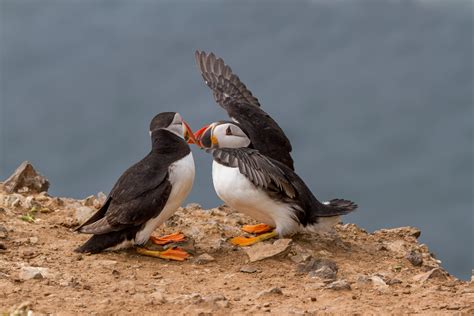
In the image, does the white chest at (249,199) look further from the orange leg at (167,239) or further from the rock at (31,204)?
the rock at (31,204)

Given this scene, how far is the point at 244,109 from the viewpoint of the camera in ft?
38.5

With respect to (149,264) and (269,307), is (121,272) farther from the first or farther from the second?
(269,307)

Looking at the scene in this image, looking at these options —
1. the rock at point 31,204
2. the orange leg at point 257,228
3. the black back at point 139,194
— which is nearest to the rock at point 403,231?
the orange leg at point 257,228

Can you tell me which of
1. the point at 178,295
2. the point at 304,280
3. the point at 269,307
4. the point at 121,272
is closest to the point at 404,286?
the point at 304,280

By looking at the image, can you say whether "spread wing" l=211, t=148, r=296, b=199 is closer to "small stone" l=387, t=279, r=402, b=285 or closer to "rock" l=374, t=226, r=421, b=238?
"small stone" l=387, t=279, r=402, b=285

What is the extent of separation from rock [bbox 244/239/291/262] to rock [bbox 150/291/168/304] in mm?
1668

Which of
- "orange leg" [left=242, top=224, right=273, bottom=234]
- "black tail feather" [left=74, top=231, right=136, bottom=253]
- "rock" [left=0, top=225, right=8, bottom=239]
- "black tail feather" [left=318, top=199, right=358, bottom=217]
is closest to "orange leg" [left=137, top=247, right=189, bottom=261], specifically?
"black tail feather" [left=74, top=231, right=136, bottom=253]

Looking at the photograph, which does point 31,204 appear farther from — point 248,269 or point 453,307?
point 453,307

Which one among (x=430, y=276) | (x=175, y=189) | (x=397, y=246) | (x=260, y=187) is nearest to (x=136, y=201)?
(x=175, y=189)

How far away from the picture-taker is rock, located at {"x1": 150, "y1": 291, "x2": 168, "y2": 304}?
7.61m

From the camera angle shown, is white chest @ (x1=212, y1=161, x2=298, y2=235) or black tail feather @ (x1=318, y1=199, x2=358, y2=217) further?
black tail feather @ (x1=318, y1=199, x2=358, y2=217)

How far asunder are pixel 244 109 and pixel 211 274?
3433 mm

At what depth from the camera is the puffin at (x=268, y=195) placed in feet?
31.3

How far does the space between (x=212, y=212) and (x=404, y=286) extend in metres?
3.31
